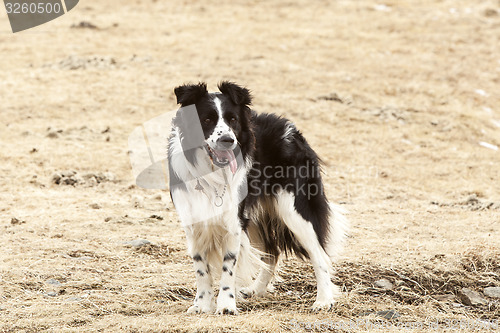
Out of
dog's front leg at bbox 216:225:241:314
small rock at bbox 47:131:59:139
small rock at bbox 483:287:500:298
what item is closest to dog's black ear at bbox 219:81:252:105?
dog's front leg at bbox 216:225:241:314

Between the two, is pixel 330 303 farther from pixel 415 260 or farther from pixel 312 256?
pixel 415 260

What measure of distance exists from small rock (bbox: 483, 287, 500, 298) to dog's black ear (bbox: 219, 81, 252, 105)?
283 centimetres

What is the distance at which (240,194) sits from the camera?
5160mm

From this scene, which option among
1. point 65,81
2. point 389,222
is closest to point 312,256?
point 389,222

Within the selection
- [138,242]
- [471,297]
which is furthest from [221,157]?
[471,297]

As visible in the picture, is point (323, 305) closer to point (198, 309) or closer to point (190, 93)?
point (198, 309)

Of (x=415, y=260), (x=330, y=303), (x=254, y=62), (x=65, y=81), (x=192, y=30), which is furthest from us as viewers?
(x=192, y=30)

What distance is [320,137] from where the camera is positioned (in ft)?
38.7

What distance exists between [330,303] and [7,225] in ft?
13.1

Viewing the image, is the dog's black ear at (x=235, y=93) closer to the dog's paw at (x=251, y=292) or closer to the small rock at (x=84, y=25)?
the dog's paw at (x=251, y=292)

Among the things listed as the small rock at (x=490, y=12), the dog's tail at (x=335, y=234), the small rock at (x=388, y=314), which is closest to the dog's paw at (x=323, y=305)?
the small rock at (x=388, y=314)

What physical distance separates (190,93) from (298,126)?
7392mm

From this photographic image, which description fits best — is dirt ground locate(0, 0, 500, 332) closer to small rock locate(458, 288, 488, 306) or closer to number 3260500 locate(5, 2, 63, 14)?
small rock locate(458, 288, 488, 306)

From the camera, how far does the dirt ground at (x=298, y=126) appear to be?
5324 mm
